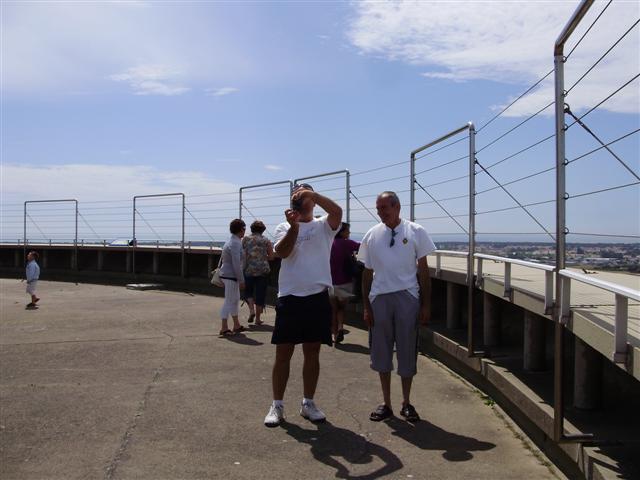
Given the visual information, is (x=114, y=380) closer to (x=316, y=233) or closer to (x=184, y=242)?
(x=316, y=233)

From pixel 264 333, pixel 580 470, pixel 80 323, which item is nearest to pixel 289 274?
pixel 580 470

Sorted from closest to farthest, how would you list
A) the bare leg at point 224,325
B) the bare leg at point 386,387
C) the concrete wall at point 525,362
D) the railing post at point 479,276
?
the concrete wall at point 525,362, the bare leg at point 386,387, the railing post at point 479,276, the bare leg at point 224,325

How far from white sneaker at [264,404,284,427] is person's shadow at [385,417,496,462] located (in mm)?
803

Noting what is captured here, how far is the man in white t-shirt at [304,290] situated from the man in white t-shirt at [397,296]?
1.33 feet

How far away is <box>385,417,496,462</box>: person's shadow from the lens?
4492 millimetres

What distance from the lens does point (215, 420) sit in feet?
17.2

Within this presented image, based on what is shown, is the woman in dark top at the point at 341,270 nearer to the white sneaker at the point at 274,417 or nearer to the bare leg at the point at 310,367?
the bare leg at the point at 310,367

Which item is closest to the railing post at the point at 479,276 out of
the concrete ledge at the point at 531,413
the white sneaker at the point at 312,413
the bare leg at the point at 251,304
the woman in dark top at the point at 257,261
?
the concrete ledge at the point at 531,413

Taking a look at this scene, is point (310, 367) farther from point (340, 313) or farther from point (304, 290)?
point (340, 313)

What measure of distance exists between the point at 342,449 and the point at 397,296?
50.0 inches

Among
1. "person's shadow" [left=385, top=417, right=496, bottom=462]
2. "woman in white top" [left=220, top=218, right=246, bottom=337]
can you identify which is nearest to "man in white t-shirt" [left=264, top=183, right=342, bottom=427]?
"person's shadow" [left=385, top=417, right=496, bottom=462]

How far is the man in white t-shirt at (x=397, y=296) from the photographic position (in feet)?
17.3

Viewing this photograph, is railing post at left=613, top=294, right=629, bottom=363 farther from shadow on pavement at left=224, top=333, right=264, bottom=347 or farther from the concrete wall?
shadow on pavement at left=224, top=333, right=264, bottom=347

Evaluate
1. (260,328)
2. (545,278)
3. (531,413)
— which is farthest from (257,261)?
(531,413)
